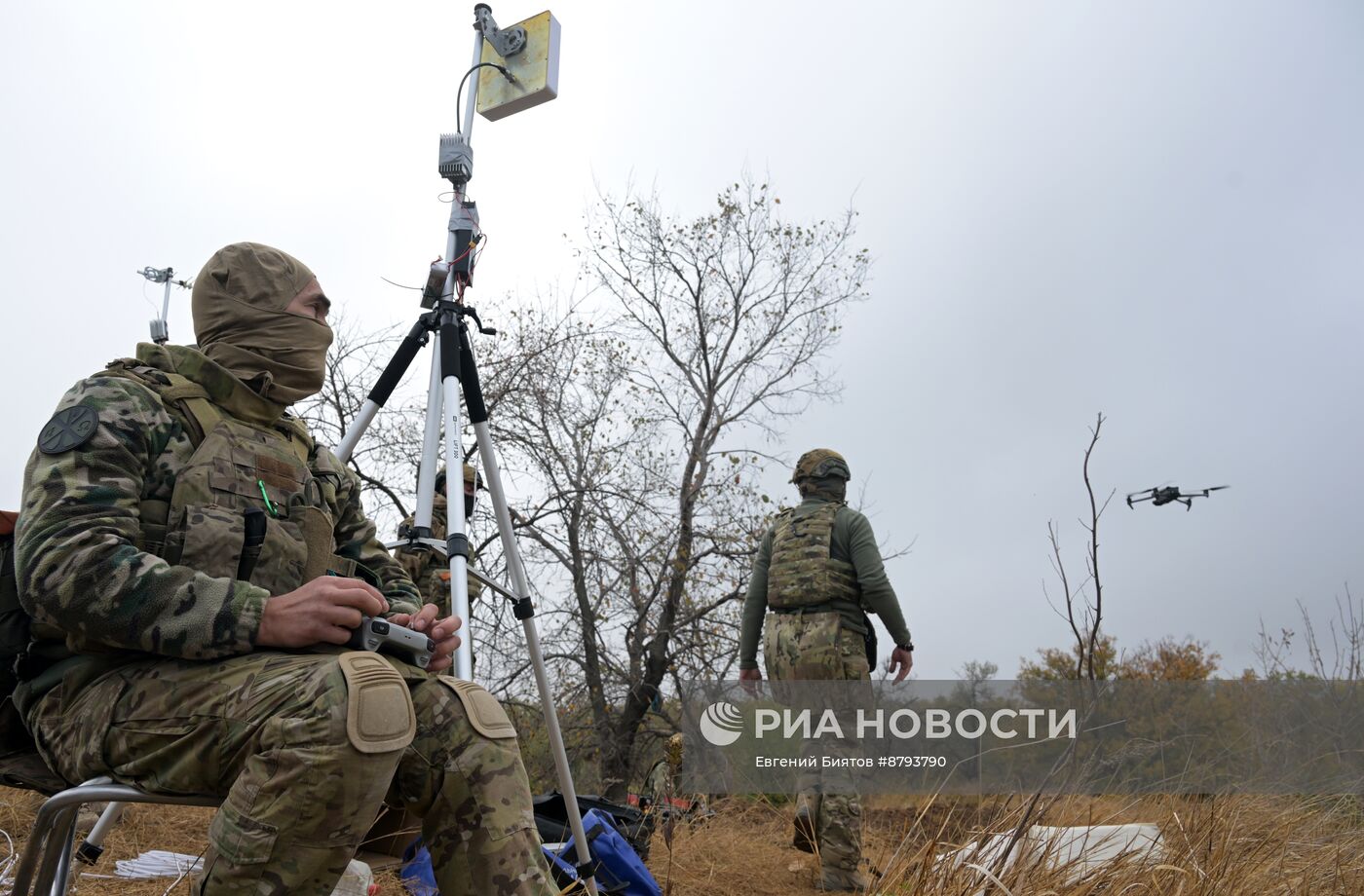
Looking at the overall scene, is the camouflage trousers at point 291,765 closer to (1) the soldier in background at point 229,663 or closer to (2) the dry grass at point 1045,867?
(1) the soldier in background at point 229,663

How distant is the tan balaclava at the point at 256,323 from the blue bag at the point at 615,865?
188 cm

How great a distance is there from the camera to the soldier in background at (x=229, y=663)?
1346 millimetres

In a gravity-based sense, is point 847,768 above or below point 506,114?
below

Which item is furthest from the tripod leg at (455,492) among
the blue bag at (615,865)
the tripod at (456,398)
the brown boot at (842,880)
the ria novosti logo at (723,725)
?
the ria novosti logo at (723,725)

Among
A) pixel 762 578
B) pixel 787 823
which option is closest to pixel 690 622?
pixel 787 823

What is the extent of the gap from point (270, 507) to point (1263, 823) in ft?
10.4

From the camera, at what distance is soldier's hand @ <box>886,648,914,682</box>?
487 cm

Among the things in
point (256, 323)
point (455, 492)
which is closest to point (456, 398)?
point (455, 492)

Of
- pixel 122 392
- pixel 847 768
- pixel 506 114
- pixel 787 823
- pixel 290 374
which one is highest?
pixel 506 114

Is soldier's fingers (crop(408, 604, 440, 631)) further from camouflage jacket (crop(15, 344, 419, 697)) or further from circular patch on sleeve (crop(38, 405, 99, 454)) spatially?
circular patch on sleeve (crop(38, 405, 99, 454))

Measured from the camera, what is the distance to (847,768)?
4520 millimetres

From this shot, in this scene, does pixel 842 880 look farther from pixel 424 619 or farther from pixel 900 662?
pixel 424 619

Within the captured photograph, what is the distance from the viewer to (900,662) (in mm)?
4898

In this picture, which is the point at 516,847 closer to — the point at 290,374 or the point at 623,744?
the point at 290,374
